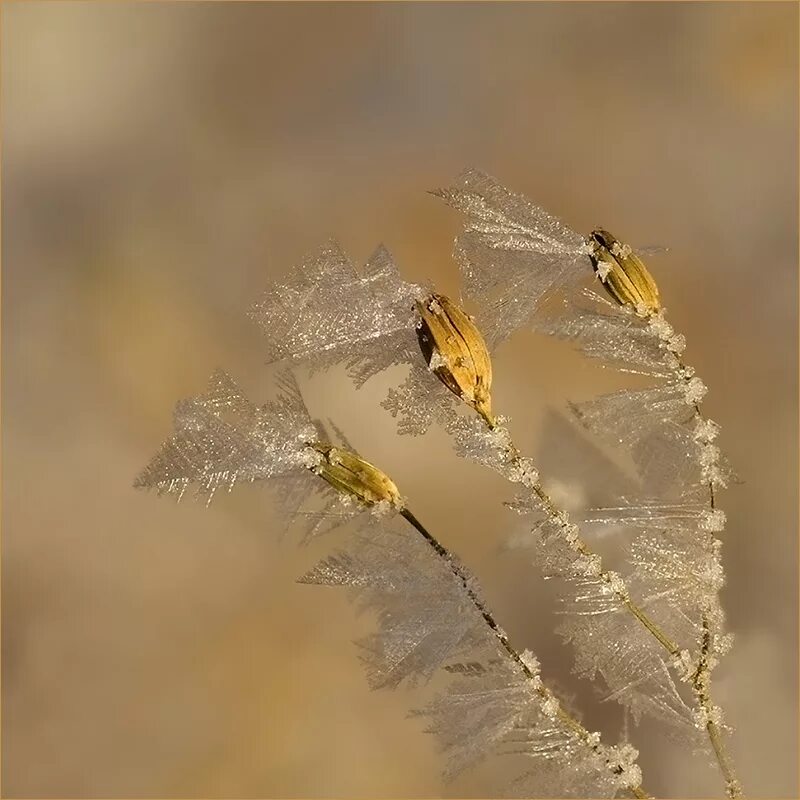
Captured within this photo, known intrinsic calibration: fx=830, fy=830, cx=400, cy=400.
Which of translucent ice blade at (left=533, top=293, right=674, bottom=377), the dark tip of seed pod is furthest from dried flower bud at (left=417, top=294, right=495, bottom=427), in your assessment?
translucent ice blade at (left=533, top=293, right=674, bottom=377)

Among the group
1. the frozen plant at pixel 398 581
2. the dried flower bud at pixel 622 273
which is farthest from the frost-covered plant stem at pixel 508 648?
the dried flower bud at pixel 622 273

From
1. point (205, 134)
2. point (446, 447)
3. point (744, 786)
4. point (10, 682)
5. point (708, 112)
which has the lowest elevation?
point (10, 682)

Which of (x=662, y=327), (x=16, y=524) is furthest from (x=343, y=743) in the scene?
(x=662, y=327)

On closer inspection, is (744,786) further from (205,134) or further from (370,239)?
(205,134)

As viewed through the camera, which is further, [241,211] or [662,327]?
[241,211]

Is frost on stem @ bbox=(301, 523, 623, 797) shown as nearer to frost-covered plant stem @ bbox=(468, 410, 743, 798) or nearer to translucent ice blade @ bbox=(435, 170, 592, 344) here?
frost-covered plant stem @ bbox=(468, 410, 743, 798)

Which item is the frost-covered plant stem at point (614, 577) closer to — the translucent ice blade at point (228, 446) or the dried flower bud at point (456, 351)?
the dried flower bud at point (456, 351)
